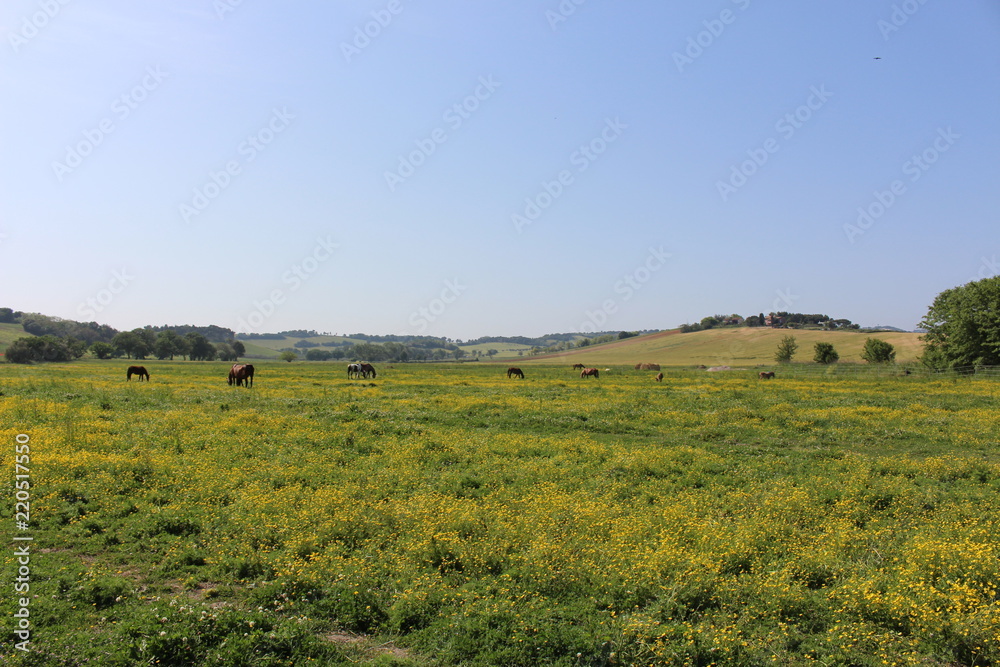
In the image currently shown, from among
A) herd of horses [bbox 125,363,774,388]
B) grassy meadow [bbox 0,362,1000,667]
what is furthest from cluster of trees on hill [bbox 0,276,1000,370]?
grassy meadow [bbox 0,362,1000,667]

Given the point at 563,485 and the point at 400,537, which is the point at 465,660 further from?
the point at 563,485

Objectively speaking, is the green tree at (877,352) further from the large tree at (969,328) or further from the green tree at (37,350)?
the green tree at (37,350)

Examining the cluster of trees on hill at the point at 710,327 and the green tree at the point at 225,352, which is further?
the green tree at the point at 225,352

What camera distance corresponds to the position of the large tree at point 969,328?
2126 inches

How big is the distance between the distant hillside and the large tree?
2044cm

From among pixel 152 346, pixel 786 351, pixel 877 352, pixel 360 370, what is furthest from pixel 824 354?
pixel 152 346

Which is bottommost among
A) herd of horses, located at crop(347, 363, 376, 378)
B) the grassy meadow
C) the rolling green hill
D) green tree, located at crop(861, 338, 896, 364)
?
the grassy meadow

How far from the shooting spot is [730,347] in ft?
393

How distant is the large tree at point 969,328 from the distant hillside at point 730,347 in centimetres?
2044

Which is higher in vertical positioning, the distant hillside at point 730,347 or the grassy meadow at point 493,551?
the distant hillside at point 730,347

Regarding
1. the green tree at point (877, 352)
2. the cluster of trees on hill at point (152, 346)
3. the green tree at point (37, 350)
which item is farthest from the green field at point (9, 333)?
the green tree at point (877, 352)

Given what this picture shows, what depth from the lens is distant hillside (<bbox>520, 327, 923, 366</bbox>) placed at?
92.7 meters

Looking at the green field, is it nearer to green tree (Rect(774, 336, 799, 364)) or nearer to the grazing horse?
the grazing horse

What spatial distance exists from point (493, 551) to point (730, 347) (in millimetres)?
122824
